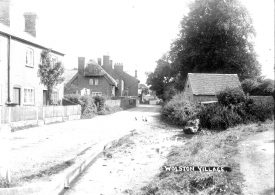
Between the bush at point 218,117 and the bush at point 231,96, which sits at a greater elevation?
the bush at point 231,96

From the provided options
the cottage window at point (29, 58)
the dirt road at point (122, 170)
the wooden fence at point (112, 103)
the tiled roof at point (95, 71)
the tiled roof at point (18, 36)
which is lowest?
the dirt road at point (122, 170)

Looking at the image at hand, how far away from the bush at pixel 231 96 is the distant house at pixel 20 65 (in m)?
12.9

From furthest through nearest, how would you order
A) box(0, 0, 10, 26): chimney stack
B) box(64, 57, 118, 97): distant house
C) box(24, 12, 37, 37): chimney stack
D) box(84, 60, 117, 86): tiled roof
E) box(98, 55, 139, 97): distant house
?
1. box(98, 55, 139, 97): distant house
2. box(64, 57, 118, 97): distant house
3. box(84, 60, 117, 86): tiled roof
4. box(24, 12, 37, 37): chimney stack
5. box(0, 0, 10, 26): chimney stack

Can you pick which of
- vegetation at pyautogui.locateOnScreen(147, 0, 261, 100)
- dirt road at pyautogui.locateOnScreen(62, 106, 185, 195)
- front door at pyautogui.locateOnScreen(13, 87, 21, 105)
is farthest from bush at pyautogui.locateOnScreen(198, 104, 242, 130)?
vegetation at pyautogui.locateOnScreen(147, 0, 261, 100)

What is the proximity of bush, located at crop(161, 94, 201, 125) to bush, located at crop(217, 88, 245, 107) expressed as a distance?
7.16 feet

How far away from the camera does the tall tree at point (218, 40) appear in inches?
1523

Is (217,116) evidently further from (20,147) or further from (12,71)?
(12,71)

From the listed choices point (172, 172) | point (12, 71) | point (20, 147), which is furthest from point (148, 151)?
point (12, 71)

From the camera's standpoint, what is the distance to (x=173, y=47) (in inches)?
1773

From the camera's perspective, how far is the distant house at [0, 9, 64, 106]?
2009 centimetres

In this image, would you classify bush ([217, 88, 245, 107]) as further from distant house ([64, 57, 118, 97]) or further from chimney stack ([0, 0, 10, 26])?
distant house ([64, 57, 118, 97])

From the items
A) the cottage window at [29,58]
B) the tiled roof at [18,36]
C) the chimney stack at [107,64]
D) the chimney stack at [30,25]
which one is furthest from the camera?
the chimney stack at [107,64]

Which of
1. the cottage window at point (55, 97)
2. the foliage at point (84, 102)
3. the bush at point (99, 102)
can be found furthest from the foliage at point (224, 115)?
the bush at point (99, 102)

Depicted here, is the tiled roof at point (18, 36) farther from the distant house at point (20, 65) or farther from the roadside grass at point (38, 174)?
the roadside grass at point (38, 174)
